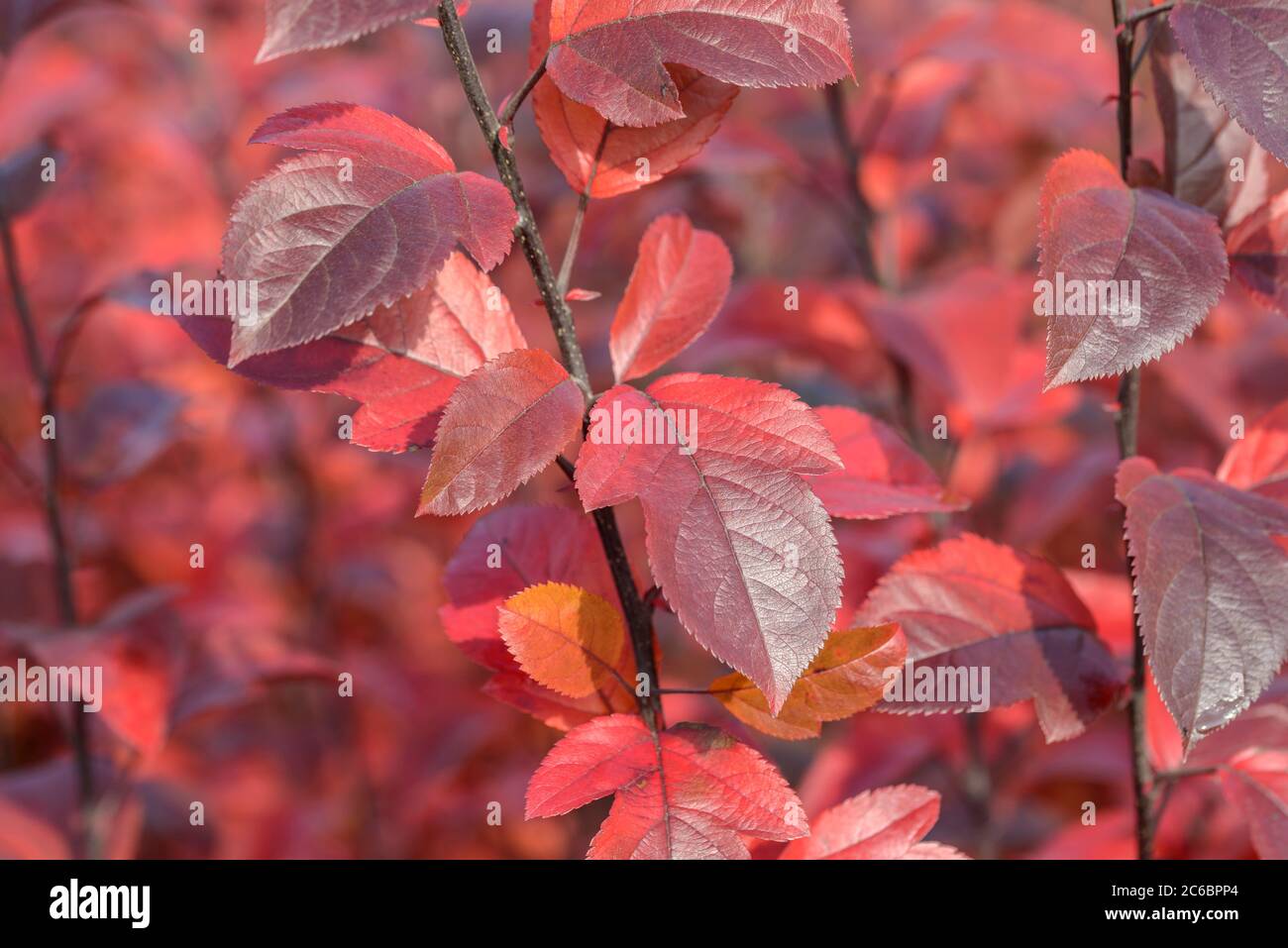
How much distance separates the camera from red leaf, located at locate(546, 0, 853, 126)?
71 centimetres

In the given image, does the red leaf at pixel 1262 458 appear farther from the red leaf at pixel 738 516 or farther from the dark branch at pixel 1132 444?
the red leaf at pixel 738 516

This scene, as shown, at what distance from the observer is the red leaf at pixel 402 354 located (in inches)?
30.8

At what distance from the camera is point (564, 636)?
796mm

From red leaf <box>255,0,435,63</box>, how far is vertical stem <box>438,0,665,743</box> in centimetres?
8

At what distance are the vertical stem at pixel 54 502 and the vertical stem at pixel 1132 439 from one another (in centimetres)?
124

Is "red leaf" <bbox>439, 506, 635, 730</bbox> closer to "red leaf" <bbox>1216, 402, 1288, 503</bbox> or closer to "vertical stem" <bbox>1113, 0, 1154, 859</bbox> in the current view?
"vertical stem" <bbox>1113, 0, 1154, 859</bbox>

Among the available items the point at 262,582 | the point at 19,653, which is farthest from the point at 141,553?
the point at 19,653

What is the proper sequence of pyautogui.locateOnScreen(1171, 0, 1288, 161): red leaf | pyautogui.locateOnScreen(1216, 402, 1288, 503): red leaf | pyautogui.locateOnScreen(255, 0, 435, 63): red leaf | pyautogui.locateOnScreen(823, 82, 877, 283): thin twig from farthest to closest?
pyautogui.locateOnScreen(823, 82, 877, 283): thin twig < pyautogui.locateOnScreen(1216, 402, 1288, 503): red leaf < pyautogui.locateOnScreen(1171, 0, 1288, 161): red leaf < pyautogui.locateOnScreen(255, 0, 435, 63): red leaf

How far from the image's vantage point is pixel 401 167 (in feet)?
2.40

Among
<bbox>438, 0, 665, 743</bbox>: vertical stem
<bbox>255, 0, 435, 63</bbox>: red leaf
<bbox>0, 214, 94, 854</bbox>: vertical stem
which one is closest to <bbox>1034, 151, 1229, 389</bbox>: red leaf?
<bbox>438, 0, 665, 743</bbox>: vertical stem

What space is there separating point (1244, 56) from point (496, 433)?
1.96ft

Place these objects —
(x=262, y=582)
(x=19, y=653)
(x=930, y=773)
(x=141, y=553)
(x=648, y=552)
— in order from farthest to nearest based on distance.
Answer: (x=262, y=582)
(x=141, y=553)
(x=930, y=773)
(x=19, y=653)
(x=648, y=552)
